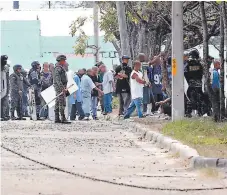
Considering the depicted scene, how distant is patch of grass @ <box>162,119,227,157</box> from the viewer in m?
11.1

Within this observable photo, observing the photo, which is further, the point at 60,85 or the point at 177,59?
the point at 60,85

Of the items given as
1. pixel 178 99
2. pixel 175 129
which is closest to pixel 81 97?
pixel 178 99

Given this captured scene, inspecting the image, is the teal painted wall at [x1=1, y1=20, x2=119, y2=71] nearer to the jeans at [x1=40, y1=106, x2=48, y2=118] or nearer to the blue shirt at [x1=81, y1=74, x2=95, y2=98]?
the jeans at [x1=40, y1=106, x2=48, y2=118]

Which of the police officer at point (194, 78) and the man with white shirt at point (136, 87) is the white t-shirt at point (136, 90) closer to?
the man with white shirt at point (136, 87)

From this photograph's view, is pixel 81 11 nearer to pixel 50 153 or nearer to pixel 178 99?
pixel 178 99

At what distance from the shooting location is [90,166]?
10266mm

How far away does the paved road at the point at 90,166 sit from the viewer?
27.4ft

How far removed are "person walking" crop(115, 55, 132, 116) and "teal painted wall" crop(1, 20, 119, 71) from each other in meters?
13.0

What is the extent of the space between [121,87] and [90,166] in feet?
31.1

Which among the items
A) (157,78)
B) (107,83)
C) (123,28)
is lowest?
(107,83)

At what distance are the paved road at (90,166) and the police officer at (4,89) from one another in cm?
373

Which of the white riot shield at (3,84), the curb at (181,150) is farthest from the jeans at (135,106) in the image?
the white riot shield at (3,84)

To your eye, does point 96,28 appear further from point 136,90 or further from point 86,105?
point 136,90

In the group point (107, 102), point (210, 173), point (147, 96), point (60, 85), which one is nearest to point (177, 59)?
point (60, 85)
